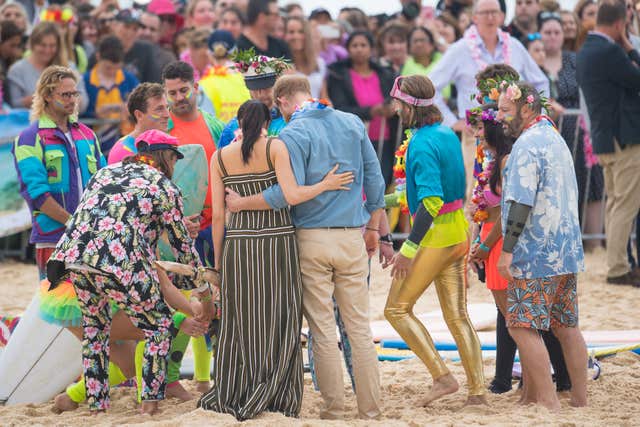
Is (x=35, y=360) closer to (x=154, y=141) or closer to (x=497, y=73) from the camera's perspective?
(x=154, y=141)

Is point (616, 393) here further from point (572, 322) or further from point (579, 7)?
point (579, 7)

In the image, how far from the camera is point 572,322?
18.5ft

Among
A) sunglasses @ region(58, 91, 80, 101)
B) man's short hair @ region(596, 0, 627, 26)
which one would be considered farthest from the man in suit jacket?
sunglasses @ region(58, 91, 80, 101)

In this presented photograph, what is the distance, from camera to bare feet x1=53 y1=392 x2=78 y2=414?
19.7 ft

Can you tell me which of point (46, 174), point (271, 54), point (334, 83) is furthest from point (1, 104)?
point (46, 174)

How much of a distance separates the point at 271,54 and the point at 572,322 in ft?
18.9

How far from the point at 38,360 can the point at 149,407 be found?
2.91 feet

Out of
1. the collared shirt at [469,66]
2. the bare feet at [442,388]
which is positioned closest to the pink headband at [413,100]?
the bare feet at [442,388]

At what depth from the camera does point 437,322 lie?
8.23 m

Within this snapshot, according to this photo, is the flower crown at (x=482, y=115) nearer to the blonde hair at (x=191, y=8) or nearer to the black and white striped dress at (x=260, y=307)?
the black and white striped dress at (x=260, y=307)

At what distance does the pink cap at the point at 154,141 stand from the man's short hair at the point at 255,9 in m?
4.72

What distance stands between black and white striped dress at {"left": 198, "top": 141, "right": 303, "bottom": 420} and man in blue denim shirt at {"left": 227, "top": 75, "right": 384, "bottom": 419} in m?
0.09

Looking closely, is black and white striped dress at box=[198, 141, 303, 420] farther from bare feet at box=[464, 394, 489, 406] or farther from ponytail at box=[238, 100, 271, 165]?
bare feet at box=[464, 394, 489, 406]

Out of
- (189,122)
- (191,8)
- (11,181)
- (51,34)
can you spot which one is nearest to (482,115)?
(189,122)
